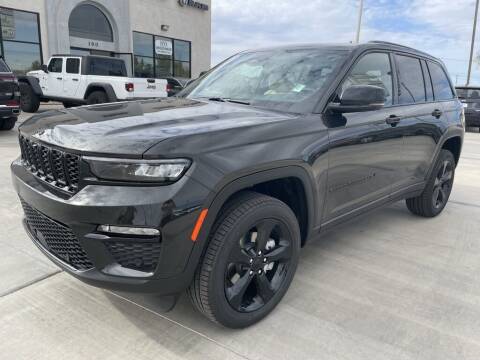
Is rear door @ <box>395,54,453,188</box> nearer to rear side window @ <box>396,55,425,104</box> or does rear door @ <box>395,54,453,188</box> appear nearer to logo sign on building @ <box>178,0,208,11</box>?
rear side window @ <box>396,55,425,104</box>

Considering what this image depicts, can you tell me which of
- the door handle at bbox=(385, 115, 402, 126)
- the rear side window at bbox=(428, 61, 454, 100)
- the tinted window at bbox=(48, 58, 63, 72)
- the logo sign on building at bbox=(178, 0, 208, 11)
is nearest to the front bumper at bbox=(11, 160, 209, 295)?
the door handle at bbox=(385, 115, 402, 126)

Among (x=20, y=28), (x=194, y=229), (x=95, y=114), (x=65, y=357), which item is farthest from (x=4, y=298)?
(x=20, y=28)

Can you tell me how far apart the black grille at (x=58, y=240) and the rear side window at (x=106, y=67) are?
431 inches

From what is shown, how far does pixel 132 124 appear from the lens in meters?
2.32

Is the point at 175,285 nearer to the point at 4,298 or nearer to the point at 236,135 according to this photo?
the point at 236,135

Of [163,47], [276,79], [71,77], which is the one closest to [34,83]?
[71,77]

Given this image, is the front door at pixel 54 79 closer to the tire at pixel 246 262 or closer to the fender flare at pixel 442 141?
the fender flare at pixel 442 141

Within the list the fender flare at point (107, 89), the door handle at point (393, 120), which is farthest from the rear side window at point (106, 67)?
the door handle at point (393, 120)

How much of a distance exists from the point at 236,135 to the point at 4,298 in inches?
73.7

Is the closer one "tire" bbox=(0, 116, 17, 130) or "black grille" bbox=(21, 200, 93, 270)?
"black grille" bbox=(21, 200, 93, 270)

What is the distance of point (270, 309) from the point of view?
2.63m

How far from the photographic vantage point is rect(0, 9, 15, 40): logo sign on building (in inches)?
642

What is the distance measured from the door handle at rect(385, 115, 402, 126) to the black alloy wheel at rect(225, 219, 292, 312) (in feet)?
4.84

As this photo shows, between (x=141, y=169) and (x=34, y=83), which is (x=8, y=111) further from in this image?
(x=141, y=169)
